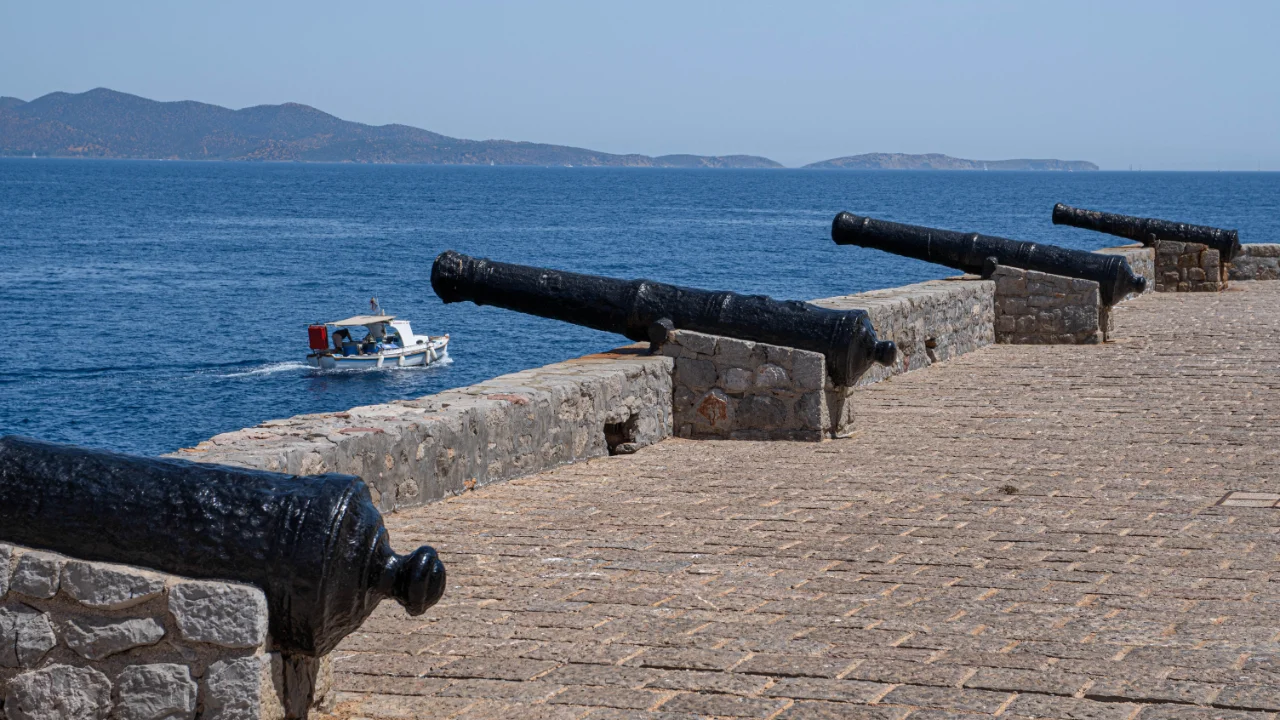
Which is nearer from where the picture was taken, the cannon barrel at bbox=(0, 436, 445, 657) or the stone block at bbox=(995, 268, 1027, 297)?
the cannon barrel at bbox=(0, 436, 445, 657)

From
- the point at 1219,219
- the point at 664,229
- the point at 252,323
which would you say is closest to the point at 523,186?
the point at 664,229

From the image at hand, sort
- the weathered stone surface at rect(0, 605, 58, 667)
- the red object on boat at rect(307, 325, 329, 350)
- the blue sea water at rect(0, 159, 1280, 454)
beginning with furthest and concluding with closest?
the red object on boat at rect(307, 325, 329, 350)
the blue sea water at rect(0, 159, 1280, 454)
the weathered stone surface at rect(0, 605, 58, 667)

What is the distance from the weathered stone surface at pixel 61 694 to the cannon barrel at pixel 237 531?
0.29 m

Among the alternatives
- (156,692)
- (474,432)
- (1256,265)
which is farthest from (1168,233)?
(156,692)

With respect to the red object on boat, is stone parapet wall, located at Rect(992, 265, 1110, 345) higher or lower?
higher

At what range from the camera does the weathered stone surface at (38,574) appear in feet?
11.5

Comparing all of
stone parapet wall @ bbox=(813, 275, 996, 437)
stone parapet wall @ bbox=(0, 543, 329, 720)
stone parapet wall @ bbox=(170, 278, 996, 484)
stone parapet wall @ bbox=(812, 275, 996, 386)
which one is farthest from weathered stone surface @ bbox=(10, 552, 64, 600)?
stone parapet wall @ bbox=(812, 275, 996, 386)

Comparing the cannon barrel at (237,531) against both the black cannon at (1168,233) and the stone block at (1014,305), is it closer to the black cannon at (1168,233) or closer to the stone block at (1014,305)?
the stone block at (1014,305)

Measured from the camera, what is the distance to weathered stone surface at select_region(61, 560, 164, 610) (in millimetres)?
3428

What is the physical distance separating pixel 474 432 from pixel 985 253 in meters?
7.71

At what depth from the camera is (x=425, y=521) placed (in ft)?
20.1

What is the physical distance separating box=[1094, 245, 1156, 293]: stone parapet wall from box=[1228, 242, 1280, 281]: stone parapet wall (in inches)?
A: 108

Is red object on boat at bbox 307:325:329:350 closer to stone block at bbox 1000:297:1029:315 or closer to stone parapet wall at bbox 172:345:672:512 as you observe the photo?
stone block at bbox 1000:297:1029:315

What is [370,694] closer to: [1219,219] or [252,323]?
[252,323]
